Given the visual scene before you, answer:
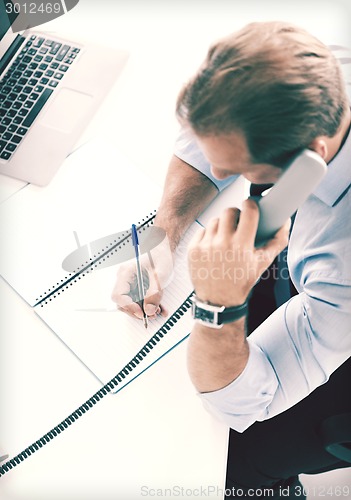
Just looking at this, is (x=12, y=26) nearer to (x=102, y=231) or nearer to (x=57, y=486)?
(x=102, y=231)

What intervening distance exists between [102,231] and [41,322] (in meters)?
0.19

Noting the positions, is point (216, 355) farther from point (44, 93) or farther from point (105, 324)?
point (44, 93)

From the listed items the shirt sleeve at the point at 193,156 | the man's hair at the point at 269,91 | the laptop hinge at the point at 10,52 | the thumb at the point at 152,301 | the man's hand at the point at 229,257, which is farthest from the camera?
the laptop hinge at the point at 10,52

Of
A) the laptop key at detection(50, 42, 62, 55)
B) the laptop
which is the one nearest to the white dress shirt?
the laptop

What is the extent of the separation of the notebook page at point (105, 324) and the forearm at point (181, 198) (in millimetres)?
75

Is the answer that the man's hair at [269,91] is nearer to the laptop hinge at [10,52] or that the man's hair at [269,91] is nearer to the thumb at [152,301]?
the thumb at [152,301]

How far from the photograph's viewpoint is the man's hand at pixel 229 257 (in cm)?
82

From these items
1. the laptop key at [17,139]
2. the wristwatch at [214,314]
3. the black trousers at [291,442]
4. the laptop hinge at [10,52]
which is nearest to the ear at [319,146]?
the wristwatch at [214,314]

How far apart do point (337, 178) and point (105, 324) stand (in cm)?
43

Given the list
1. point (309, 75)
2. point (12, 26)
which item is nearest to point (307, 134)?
point (309, 75)

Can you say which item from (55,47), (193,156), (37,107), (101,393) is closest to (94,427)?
(101,393)

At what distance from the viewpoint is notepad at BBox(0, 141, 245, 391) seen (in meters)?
0.91

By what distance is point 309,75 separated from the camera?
2.35 feet

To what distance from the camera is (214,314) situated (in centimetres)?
84
